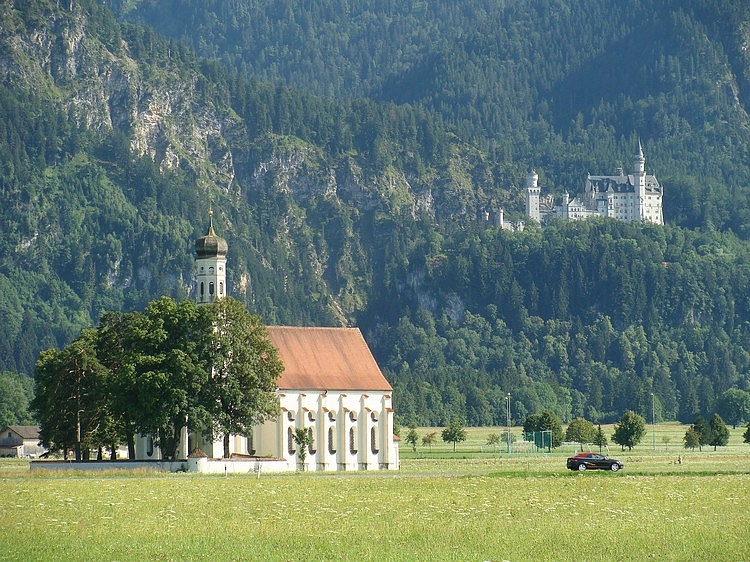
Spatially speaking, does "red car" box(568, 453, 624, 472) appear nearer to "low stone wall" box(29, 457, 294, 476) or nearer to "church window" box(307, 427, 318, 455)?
"low stone wall" box(29, 457, 294, 476)

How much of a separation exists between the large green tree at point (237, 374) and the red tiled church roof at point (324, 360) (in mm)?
11631

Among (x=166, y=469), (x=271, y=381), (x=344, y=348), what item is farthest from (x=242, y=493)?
(x=344, y=348)

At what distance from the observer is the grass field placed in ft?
209

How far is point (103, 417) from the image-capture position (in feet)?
427

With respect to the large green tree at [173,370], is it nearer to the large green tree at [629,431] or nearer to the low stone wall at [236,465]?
the low stone wall at [236,465]

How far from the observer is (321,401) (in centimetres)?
15088

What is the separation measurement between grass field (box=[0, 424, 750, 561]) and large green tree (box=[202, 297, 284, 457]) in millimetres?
24456

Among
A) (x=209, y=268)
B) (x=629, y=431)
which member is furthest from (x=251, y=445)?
(x=629, y=431)

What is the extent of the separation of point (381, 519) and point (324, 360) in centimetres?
8009

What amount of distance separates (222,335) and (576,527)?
64600 millimetres

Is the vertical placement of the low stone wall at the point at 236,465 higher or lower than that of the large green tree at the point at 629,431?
lower

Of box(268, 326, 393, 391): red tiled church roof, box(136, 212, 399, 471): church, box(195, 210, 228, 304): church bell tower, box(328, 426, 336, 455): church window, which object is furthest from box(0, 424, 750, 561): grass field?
box(195, 210, 228, 304): church bell tower

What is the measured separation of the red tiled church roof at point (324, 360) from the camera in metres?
149

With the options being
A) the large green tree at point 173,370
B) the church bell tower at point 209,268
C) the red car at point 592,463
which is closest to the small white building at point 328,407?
the church bell tower at point 209,268
